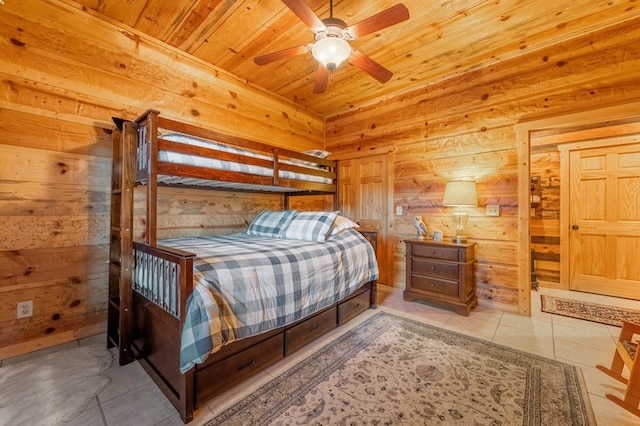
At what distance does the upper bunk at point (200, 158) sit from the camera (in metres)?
1.73

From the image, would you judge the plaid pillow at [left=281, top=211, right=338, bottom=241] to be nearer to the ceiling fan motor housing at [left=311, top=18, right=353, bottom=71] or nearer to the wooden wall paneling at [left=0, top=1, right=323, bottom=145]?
the ceiling fan motor housing at [left=311, top=18, right=353, bottom=71]

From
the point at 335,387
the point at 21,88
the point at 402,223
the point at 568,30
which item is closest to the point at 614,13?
the point at 568,30

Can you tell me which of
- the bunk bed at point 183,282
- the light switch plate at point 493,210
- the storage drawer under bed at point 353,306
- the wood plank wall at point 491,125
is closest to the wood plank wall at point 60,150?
the bunk bed at point 183,282

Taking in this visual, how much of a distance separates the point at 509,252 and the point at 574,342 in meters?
0.92

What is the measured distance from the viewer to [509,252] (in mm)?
2826

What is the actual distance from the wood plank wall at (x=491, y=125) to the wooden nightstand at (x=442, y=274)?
34 centimetres

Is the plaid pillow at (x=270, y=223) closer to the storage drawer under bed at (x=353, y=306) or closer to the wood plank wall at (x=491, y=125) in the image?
the storage drawer under bed at (x=353, y=306)

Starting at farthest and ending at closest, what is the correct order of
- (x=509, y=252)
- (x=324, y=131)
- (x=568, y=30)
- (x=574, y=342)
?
(x=324, y=131), (x=509, y=252), (x=568, y=30), (x=574, y=342)

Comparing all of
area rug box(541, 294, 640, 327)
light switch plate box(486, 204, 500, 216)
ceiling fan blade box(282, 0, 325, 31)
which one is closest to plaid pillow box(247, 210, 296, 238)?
ceiling fan blade box(282, 0, 325, 31)

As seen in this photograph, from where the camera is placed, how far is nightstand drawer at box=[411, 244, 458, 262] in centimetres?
280

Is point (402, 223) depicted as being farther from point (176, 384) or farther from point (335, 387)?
point (176, 384)

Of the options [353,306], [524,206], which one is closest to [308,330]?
[353,306]

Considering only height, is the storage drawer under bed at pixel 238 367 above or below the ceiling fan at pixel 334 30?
below

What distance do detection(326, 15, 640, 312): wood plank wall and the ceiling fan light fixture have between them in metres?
1.91
